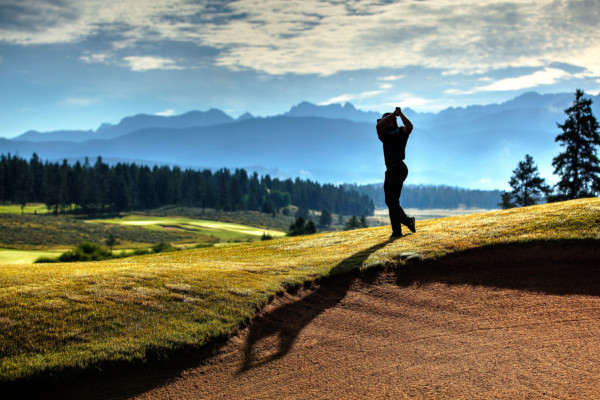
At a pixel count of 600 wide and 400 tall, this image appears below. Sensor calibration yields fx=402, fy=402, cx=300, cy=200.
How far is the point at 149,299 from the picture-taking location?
10.6m

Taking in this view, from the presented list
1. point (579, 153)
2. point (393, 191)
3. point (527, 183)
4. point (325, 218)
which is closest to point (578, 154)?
point (579, 153)

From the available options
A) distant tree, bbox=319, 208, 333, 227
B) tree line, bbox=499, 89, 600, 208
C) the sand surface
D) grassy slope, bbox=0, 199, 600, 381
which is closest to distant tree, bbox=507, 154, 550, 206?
tree line, bbox=499, 89, 600, 208

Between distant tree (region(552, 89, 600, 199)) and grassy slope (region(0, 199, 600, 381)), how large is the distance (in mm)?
41569

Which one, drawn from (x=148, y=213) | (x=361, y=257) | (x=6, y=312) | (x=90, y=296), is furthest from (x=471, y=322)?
(x=148, y=213)

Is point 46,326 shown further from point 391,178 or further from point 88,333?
point 391,178

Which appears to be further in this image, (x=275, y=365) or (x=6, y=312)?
(x=6, y=312)

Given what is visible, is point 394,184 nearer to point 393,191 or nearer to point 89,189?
point 393,191

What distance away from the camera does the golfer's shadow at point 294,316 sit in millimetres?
8836

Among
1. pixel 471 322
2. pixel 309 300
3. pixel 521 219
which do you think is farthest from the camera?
pixel 521 219

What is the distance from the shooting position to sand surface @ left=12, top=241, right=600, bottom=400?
24.1 ft

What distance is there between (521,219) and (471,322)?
10.4 m

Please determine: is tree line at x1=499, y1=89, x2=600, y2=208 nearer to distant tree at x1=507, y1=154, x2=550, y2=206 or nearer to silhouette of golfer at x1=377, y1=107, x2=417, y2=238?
distant tree at x1=507, y1=154, x2=550, y2=206

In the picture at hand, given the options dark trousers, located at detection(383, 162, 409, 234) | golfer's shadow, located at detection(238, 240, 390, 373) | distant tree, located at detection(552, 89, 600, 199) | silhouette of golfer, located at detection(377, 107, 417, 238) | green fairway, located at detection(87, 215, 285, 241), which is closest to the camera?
golfer's shadow, located at detection(238, 240, 390, 373)

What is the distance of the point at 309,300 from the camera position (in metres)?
11.7
